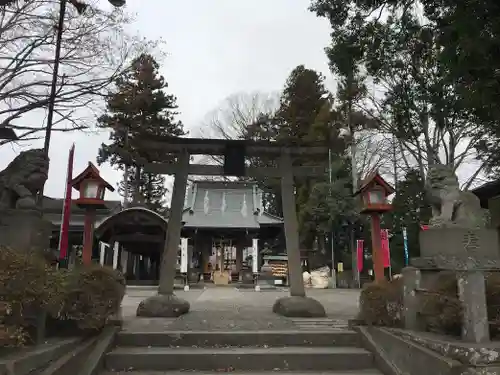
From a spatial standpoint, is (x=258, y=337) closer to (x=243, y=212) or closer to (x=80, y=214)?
(x=243, y=212)

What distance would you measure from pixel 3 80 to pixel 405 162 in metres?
20.4

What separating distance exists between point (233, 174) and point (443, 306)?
5.11 m

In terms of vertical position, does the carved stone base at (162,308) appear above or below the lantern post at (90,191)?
below

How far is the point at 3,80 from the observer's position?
36.9ft

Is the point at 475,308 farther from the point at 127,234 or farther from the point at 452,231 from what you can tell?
the point at 127,234

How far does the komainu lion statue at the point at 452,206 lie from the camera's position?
5.38 meters

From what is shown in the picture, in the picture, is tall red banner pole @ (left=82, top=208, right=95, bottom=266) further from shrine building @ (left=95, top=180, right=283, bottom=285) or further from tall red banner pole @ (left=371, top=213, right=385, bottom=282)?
shrine building @ (left=95, top=180, right=283, bottom=285)

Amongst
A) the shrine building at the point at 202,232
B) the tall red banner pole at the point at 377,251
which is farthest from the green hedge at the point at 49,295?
the shrine building at the point at 202,232

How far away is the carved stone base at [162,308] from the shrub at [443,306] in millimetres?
4353

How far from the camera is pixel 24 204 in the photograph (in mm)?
5137

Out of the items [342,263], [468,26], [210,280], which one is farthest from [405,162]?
[468,26]

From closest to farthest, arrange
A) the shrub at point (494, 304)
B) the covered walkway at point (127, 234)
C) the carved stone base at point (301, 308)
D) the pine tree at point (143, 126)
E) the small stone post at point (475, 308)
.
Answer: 1. the small stone post at point (475, 308)
2. the shrub at point (494, 304)
3. the carved stone base at point (301, 308)
4. the covered walkway at point (127, 234)
5. the pine tree at point (143, 126)

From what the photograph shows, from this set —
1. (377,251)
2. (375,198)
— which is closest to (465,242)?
(377,251)

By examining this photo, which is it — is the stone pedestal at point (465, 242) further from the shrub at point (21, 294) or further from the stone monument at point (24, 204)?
the stone monument at point (24, 204)
